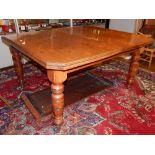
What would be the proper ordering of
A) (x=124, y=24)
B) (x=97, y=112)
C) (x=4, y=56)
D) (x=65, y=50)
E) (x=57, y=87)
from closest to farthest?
(x=57, y=87), (x=65, y=50), (x=97, y=112), (x=4, y=56), (x=124, y=24)

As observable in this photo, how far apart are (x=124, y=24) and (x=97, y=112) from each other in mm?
2511

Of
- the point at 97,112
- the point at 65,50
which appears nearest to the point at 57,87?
the point at 65,50

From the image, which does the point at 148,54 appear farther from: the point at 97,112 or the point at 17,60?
the point at 17,60

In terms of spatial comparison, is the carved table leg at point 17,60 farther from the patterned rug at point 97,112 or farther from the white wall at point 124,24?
the white wall at point 124,24

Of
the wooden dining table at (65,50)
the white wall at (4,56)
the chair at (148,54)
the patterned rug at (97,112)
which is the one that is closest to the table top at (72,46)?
the wooden dining table at (65,50)

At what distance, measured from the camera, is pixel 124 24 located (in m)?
3.72

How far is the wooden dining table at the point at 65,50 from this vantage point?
1.32 meters

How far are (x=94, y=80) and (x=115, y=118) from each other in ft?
2.64

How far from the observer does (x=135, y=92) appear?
7.48ft

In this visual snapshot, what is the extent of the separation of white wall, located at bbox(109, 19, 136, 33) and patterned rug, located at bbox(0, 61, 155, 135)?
1.40 meters

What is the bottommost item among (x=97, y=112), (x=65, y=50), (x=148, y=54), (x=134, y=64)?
(x=97, y=112)

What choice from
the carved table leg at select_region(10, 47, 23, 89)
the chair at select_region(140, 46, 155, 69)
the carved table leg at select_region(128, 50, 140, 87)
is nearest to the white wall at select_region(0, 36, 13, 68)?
the carved table leg at select_region(10, 47, 23, 89)

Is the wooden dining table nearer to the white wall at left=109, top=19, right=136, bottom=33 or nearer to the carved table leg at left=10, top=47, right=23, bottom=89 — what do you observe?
the carved table leg at left=10, top=47, right=23, bottom=89
